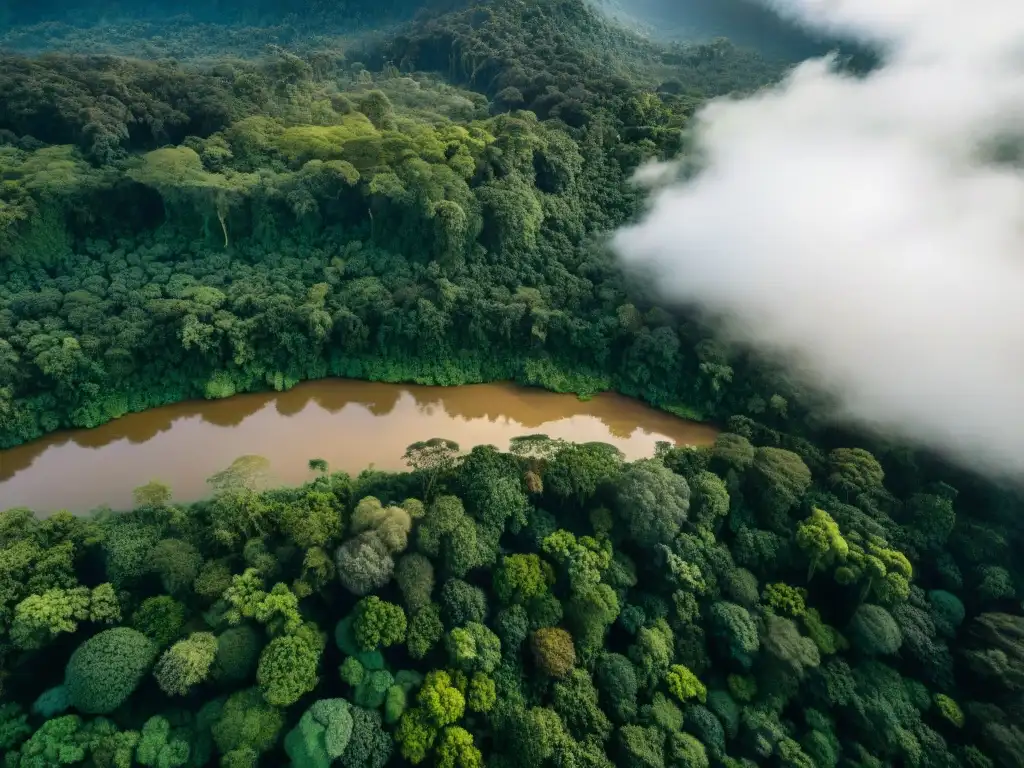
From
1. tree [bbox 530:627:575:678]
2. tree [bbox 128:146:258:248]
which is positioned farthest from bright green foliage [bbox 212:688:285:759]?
tree [bbox 128:146:258:248]

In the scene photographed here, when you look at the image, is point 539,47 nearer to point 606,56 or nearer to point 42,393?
point 606,56

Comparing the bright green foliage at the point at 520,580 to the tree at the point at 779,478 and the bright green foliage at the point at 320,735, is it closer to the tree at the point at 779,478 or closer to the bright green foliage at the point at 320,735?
the bright green foliage at the point at 320,735

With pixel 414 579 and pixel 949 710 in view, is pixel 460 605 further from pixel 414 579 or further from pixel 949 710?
pixel 949 710

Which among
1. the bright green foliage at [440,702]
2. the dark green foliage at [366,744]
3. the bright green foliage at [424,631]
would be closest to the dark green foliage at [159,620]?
the dark green foliage at [366,744]

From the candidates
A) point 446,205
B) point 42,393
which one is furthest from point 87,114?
point 446,205

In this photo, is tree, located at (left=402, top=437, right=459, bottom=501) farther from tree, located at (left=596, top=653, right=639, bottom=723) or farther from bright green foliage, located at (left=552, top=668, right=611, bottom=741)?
tree, located at (left=596, top=653, right=639, bottom=723)
